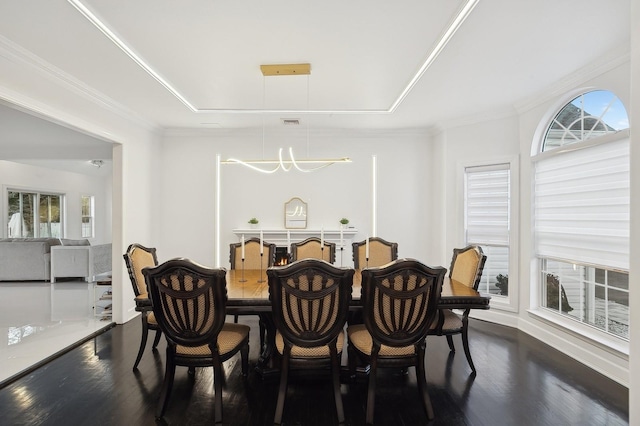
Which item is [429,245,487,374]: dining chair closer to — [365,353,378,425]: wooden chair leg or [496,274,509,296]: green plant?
[365,353,378,425]: wooden chair leg

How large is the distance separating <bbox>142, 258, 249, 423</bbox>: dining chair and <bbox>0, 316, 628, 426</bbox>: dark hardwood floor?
326 millimetres

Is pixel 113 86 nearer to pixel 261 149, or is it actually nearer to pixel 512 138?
pixel 261 149

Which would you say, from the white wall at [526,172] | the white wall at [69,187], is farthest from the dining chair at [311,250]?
the white wall at [69,187]

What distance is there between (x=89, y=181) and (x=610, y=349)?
461 inches

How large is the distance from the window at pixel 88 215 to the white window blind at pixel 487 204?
10121 millimetres

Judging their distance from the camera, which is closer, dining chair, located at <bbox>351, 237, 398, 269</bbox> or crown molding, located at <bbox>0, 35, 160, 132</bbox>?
crown molding, located at <bbox>0, 35, 160, 132</bbox>

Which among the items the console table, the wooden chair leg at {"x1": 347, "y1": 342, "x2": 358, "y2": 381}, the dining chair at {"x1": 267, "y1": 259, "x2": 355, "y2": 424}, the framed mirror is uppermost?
the framed mirror

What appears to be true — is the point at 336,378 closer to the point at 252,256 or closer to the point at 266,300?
the point at 266,300

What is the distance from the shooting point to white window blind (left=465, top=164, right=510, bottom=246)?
4137 millimetres

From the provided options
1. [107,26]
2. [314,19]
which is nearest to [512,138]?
[314,19]

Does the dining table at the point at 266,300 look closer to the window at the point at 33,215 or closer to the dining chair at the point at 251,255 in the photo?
the dining chair at the point at 251,255

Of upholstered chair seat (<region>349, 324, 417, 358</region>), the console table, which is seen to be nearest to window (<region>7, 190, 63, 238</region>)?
the console table

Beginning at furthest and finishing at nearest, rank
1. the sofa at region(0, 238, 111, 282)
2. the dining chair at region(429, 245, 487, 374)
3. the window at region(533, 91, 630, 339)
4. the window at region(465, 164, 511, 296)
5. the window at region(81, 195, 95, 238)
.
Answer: the window at region(81, 195, 95, 238) < the sofa at region(0, 238, 111, 282) < the window at region(465, 164, 511, 296) < the window at region(533, 91, 630, 339) < the dining chair at region(429, 245, 487, 374)

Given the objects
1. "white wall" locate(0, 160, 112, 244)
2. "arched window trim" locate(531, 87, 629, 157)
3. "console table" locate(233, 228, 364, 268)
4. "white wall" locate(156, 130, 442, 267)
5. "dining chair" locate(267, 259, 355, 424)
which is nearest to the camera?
"dining chair" locate(267, 259, 355, 424)
